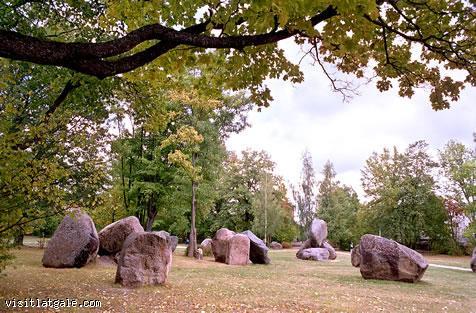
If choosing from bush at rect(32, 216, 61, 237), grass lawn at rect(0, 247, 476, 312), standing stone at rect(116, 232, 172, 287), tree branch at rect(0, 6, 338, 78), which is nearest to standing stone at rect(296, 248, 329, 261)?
grass lawn at rect(0, 247, 476, 312)

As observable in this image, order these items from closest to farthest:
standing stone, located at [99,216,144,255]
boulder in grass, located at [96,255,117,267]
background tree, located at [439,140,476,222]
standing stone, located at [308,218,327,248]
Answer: boulder in grass, located at [96,255,117,267] → standing stone, located at [99,216,144,255] → standing stone, located at [308,218,327,248] → background tree, located at [439,140,476,222]

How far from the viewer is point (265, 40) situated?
4438mm

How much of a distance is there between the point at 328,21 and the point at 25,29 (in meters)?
6.62

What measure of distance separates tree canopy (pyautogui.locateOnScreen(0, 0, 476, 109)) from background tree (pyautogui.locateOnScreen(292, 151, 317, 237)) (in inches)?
1883

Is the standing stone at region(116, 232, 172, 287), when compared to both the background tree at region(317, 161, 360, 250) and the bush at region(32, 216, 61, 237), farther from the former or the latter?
the background tree at region(317, 161, 360, 250)

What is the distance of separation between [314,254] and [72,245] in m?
16.9

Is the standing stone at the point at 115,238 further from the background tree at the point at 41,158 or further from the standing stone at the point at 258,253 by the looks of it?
the background tree at the point at 41,158

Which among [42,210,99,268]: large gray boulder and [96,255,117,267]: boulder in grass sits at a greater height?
[42,210,99,268]: large gray boulder

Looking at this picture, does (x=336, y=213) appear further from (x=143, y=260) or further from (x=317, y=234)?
(x=143, y=260)

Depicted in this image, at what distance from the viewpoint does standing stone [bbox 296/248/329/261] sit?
83.5 feet

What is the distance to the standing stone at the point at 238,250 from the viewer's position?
19375 millimetres

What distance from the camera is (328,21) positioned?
16.9 feet

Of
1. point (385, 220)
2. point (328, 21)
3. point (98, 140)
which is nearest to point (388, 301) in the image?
point (328, 21)

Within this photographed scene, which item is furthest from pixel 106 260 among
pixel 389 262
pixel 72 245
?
pixel 389 262
